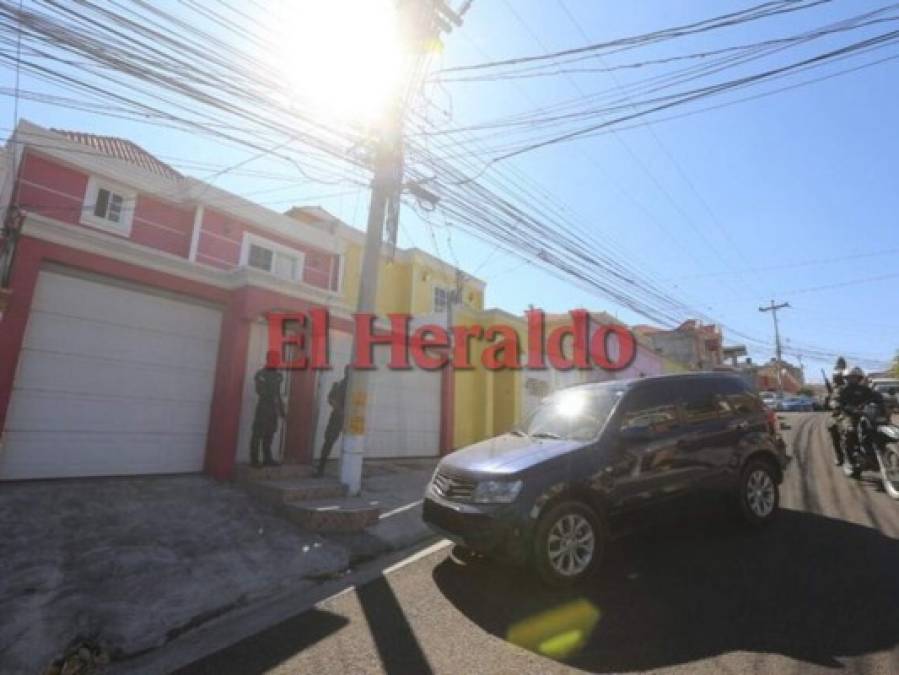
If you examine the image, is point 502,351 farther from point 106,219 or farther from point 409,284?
point 106,219

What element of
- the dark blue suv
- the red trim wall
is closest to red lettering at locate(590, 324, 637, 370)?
the red trim wall

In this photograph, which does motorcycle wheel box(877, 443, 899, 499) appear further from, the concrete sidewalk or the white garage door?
the white garage door

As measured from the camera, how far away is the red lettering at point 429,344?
1200cm

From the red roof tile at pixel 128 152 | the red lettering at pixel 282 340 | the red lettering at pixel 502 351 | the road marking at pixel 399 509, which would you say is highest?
the red roof tile at pixel 128 152

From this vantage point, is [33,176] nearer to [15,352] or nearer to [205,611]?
[15,352]

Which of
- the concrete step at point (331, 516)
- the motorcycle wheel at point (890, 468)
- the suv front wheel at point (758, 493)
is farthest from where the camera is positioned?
the motorcycle wheel at point (890, 468)

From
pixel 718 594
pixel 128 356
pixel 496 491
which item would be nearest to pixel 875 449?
pixel 718 594

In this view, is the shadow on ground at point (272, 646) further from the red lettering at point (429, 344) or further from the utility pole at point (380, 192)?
the red lettering at point (429, 344)

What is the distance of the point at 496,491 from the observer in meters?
4.40

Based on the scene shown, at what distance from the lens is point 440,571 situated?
4.91m

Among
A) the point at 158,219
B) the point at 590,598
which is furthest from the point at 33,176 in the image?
the point at 590,598

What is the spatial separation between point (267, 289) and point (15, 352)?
3.32 meters

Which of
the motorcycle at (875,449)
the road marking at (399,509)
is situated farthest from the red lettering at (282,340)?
the motorcycle at (875,449)

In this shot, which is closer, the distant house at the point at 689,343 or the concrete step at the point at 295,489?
the concrete step at the point at 295,489
